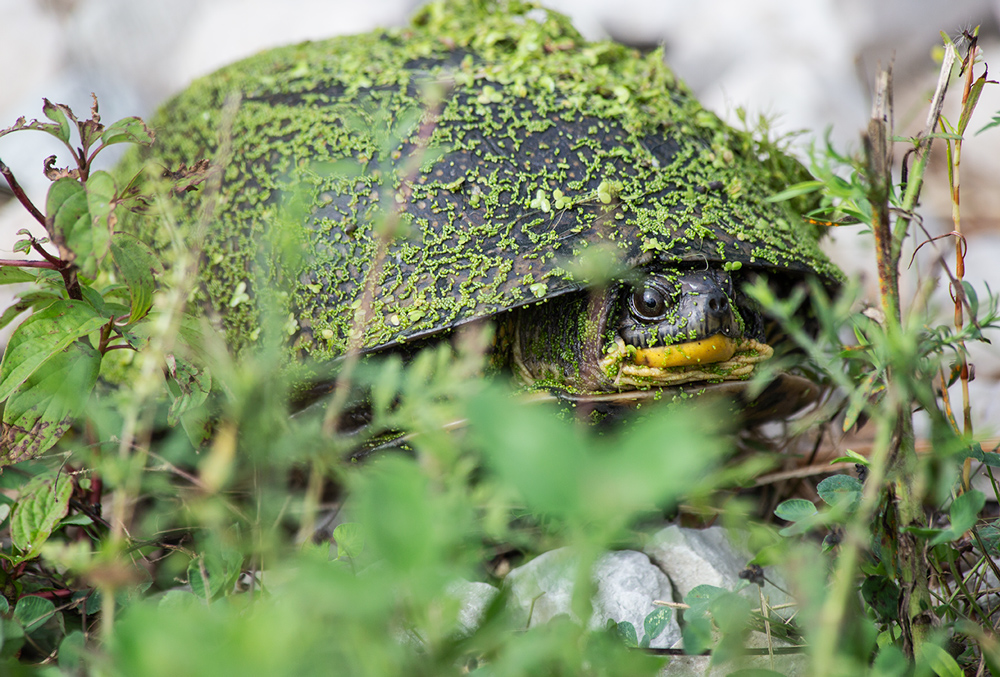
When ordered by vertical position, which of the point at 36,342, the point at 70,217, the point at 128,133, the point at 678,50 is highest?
the point at 678,50

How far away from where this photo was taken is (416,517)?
33cm

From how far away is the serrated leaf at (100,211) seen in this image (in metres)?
0.66

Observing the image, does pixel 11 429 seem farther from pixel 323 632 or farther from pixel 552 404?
pixel 552 404

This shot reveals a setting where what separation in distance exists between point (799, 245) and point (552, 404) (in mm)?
580

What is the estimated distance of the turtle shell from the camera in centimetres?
113

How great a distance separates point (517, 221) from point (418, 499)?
2.93 ft

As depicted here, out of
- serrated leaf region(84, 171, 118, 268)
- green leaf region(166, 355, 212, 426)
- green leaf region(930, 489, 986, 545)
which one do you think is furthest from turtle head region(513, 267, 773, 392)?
serrated leaf region(84, 171, 118, 268)

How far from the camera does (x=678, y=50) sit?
2.85 meters

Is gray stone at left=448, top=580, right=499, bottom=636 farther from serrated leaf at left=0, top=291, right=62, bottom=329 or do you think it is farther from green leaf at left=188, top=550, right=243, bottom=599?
serrated leaf at left=0, top=291, right=62, bottom=329

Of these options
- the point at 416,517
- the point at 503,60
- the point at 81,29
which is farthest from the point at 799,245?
the point at 81,29

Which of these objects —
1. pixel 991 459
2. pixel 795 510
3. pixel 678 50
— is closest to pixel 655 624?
pixel 795 510

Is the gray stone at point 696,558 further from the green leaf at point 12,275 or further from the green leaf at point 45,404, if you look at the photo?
the green leaf at point 12,275

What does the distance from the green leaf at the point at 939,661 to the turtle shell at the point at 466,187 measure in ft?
2.05

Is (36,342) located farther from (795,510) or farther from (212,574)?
(795,510)
